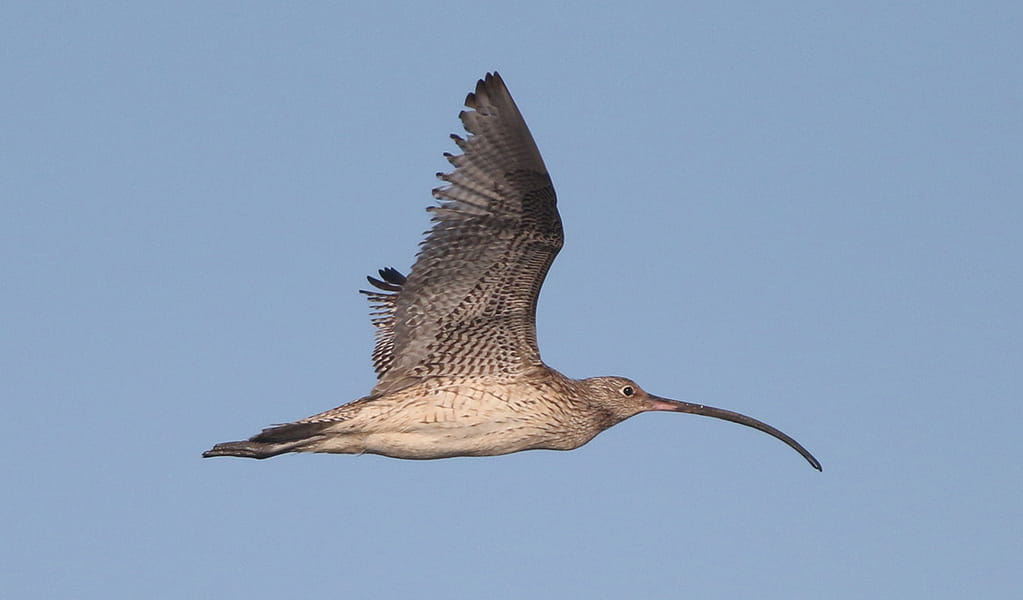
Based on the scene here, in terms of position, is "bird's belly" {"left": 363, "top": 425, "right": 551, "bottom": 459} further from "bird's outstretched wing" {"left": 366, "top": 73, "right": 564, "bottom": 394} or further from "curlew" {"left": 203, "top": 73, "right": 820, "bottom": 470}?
"bird's outstretched wing" {"left": 366, "top": 73, "right": 564, "bottom": 394}

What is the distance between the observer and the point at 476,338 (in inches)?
615

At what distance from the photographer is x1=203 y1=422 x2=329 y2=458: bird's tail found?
15078mm

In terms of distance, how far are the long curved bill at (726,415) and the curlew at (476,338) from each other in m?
1.02

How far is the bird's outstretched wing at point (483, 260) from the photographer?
1448cm

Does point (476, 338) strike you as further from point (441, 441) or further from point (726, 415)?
point (726, 415)

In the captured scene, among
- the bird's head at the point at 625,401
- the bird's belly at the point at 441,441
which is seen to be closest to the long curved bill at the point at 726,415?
the bird's head at the point at 625,401

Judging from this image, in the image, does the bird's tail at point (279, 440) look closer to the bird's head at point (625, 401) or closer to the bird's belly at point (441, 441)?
the bird's belly at point (441, 441)

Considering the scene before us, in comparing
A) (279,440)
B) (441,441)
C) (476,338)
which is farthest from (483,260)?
(279,440)

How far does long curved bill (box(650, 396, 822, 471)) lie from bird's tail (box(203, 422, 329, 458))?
3851mm

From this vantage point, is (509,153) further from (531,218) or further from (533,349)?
(533,349)

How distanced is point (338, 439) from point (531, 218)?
280 centimetres

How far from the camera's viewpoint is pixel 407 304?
1551 cm

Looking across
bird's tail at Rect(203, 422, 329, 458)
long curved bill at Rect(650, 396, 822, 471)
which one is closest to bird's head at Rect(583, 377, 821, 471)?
long curved bill at Rect(650, 396, 822, 471)

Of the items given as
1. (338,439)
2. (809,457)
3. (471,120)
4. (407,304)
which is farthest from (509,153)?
(809,457)
